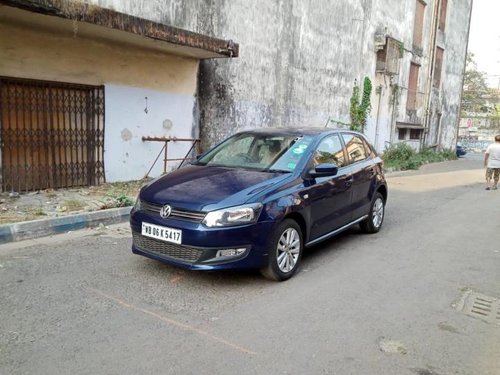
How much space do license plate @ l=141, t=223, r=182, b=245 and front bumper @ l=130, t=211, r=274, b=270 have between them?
0.04m

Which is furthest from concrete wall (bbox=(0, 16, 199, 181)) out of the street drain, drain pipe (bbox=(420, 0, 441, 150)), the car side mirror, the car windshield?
drain pipe (bbox=(420, 0, 441, 150))

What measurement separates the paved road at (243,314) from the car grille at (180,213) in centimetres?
71

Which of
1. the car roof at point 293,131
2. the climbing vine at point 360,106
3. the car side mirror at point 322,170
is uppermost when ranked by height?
the climbing vine at point 360,106

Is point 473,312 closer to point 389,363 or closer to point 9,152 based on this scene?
point 389,363

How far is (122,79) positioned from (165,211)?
5850mm

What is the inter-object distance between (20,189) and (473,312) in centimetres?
734

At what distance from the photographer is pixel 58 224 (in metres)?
6.26

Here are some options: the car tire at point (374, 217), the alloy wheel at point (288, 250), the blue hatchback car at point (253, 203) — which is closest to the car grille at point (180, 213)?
the blue hatchback car at point (253, 203)

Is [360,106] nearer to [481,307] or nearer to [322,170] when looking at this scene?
[322,170]

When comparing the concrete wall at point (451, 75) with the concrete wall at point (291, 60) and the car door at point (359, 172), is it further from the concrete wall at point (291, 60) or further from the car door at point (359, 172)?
the car door at point (359, 172)

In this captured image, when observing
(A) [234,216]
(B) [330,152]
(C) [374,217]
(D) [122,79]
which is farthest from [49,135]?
(C) [374,217]

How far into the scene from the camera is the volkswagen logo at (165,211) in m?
4.37

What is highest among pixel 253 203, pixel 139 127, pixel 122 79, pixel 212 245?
pixel 122 79

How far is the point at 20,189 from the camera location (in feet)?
26.0
